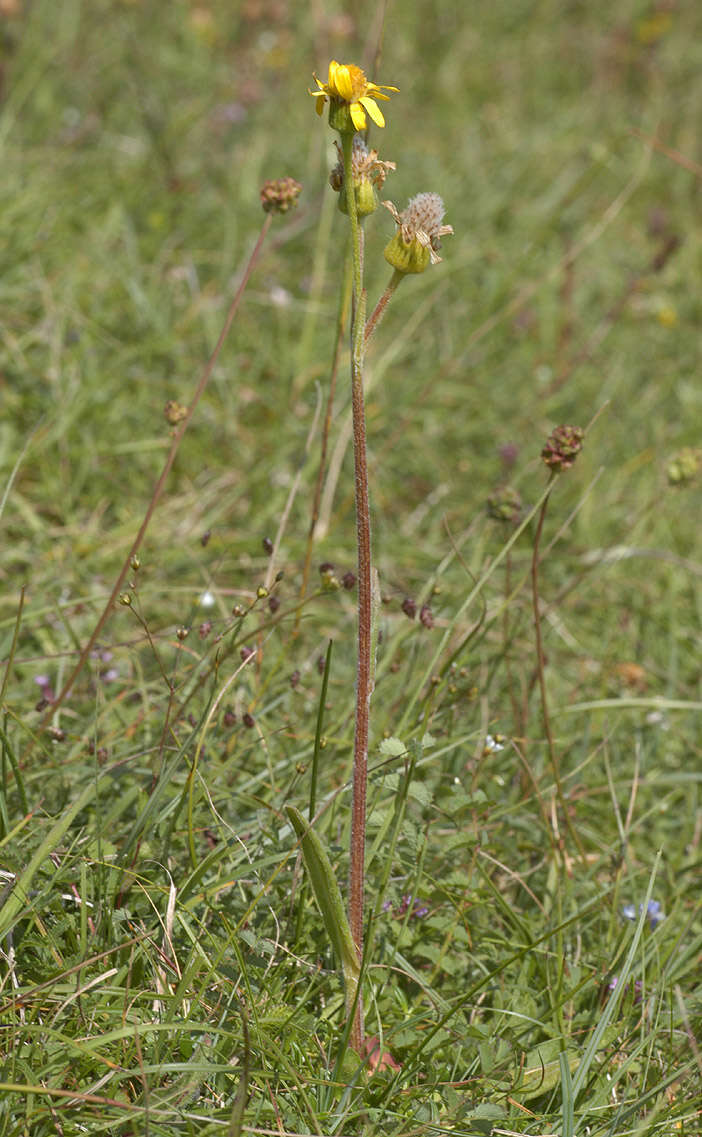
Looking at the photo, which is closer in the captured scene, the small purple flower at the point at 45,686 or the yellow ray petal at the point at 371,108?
the yellow ray petal at the point at 371,108

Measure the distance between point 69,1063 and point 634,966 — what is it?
91 cm

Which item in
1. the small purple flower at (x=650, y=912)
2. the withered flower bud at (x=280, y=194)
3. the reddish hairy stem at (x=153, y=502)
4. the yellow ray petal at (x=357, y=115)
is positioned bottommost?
the small purple flower at (x=650, y=912)

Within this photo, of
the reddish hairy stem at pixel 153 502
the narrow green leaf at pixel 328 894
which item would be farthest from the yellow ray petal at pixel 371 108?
the narrow green leaf at pixel 328 894

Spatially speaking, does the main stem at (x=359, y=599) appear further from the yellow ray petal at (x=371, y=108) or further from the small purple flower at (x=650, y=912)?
the small purple flower at (x=650, y=912)

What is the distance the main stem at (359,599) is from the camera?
4.25 feet

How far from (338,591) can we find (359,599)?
459 mm

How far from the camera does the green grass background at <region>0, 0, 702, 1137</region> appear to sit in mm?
1490

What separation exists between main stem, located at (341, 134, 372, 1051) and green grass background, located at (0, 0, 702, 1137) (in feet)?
0.34

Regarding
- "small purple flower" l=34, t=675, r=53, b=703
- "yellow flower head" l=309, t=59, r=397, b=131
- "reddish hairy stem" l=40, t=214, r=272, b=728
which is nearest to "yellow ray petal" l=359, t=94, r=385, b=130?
"yellow flower head" l=309, t=59, r=397, b=131

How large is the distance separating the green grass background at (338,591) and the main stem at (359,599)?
0.10 metres

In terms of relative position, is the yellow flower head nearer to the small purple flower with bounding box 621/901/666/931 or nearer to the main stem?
the main stem

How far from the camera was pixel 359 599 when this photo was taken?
1363 millimetres

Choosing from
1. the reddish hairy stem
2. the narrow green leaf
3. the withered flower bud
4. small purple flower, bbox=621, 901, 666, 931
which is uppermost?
the withered flower bud

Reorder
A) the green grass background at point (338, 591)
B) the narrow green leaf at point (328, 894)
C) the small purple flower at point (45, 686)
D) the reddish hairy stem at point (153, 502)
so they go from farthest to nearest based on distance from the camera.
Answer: the small purple flower at point (45, 686) → the reddish hairy stem at point (153, 502) → the green grass background at point (338, 591) → the narrow green leaf at point (328, 894)
